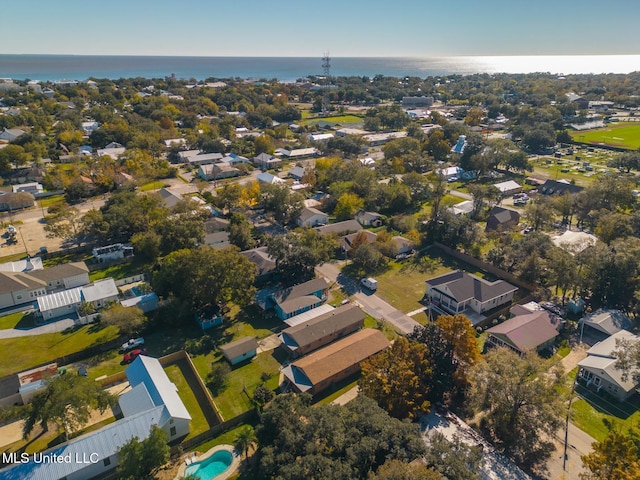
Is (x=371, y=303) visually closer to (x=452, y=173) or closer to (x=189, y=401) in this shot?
(x=189, y=401)

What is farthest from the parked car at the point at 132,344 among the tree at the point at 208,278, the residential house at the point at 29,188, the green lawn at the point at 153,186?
the residential house at the point at 29,188

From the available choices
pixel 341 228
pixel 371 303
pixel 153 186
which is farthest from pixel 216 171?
pixel 371 303

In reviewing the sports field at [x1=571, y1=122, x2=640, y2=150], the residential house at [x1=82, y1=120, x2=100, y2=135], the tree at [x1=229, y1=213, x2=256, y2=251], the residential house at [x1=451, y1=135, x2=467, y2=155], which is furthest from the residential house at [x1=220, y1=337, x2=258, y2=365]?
the sports field at [x1=571, y1=122, x2=640, y2=150]

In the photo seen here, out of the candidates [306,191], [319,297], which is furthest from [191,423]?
[306,191]

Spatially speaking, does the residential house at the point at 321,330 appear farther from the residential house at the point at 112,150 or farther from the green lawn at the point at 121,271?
the residential house at the point at 112,150

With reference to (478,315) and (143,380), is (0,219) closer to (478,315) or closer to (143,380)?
(143,380)

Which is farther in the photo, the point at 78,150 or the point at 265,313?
the point at 78,150

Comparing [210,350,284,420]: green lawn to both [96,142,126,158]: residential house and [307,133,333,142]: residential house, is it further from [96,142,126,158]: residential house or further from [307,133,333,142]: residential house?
[307,133,333,142]: residential house
